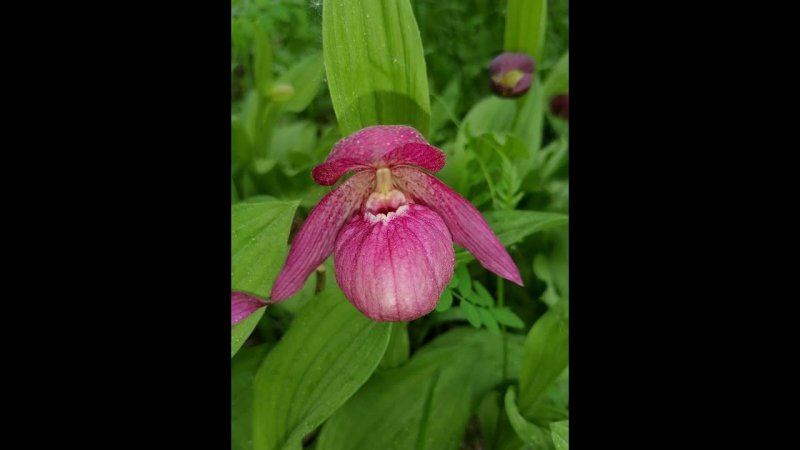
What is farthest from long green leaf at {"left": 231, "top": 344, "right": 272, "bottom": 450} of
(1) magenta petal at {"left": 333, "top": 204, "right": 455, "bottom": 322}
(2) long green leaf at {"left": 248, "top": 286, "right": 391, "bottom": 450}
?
(1) magenta petal at {"left": 333, "top": 204, "right": 455, "bottom": 322}

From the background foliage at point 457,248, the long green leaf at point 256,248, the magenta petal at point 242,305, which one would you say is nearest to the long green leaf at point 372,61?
the background foliage at point 457,248

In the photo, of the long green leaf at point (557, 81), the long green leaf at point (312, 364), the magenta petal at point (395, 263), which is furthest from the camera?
the long green leaf at point (557, 81)

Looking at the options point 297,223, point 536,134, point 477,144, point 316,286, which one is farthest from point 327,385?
point 536,134

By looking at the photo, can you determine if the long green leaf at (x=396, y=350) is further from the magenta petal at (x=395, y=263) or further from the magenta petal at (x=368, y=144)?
the magenta petal at (x=368, y=144)

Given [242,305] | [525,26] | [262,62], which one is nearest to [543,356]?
[242,305]

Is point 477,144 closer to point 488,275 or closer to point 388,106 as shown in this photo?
point 488,275

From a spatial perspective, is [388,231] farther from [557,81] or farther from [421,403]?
[557,81]
